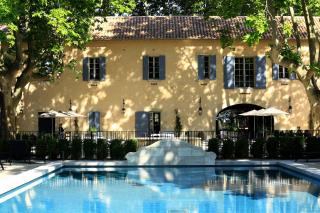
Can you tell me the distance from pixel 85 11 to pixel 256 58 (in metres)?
10.9

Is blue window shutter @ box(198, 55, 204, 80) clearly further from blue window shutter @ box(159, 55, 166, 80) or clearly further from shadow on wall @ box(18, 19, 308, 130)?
blue window shutter @ box(159, 55, 166, 80)

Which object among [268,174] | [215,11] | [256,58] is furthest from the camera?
[256,58]

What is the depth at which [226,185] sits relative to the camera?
50.1ft

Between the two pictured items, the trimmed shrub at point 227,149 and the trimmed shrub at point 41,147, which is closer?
the trimmed shrub at point 41,147

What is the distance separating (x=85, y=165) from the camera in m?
20.0

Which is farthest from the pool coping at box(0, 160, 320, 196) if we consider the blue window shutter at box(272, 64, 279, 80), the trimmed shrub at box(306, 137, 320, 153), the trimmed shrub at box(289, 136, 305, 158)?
the blue window shutter at box(272, 64, 279, 80)

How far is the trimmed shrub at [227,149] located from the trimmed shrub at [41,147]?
707 centimetres

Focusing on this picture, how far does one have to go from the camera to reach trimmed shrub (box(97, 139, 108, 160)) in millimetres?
21422

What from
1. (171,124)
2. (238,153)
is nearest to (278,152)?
(238,153)

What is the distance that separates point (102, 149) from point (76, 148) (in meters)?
1.05

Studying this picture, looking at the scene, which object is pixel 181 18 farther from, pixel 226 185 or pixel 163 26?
pixel 226 185

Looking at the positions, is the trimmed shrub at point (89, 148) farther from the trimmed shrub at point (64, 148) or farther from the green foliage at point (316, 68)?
the green foliage at point (316, 68)

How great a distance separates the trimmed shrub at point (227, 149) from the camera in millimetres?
21469

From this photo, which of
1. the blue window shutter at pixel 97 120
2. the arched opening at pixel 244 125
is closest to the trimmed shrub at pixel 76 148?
the blue window shutter at pixel 97 120
